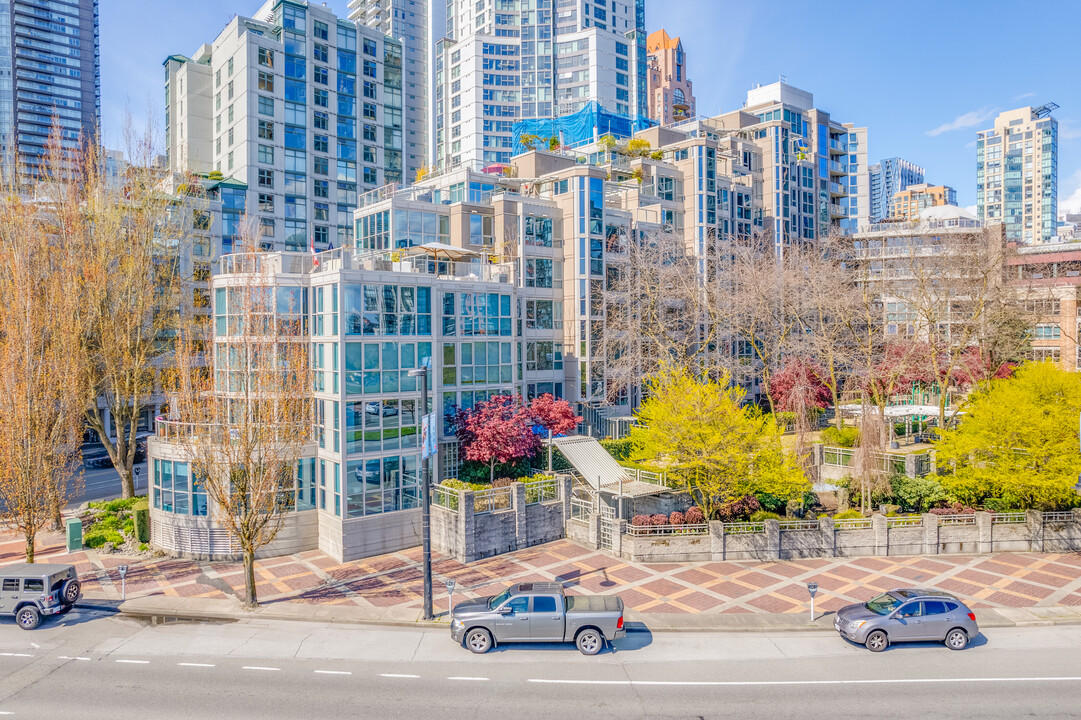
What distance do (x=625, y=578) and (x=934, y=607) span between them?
9.98 m

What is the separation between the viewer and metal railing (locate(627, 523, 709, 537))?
2773cm

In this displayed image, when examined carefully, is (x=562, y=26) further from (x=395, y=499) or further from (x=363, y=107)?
(x=395, y=499)

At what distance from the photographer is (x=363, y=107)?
2800 inches

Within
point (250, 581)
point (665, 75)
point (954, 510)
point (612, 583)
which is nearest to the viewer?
point (250, 581)

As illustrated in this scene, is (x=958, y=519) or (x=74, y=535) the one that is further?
(x=74, y=535)

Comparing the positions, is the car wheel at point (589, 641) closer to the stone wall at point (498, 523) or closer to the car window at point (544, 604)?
the car window at point (544, 604)

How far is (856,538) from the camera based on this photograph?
1123 inches

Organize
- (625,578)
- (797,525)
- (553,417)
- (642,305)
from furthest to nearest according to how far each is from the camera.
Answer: (642,305), (553,417), (797,525), (625,578)

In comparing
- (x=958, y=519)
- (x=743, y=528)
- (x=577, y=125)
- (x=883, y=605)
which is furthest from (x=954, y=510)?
(x=577, y=125)

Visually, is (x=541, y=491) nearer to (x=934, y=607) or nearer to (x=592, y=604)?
(x=592, y=604)

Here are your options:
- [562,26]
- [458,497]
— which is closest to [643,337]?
[458,497]

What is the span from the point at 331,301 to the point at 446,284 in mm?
5334

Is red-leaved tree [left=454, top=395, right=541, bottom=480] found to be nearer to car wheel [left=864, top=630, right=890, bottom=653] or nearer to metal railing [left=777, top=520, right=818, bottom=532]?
metal railing [left=777, top=520, right=818, bottom=532]

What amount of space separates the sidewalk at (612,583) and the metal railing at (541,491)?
2008mm
